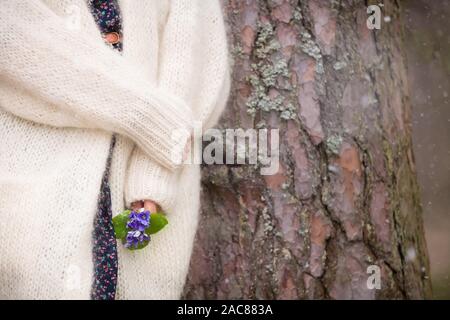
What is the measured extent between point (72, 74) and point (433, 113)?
2245 millimetres

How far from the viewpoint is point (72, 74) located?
5.24 ft

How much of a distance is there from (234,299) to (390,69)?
0.93 m

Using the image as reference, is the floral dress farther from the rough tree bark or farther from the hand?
the rough tree bark

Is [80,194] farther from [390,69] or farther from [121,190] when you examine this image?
[390,69]

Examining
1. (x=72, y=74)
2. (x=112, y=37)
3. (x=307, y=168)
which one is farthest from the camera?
(x=307, y=168)

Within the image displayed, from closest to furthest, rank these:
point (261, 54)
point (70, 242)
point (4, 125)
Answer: point (70, 242) < point (4, 125) < point (261, 54)

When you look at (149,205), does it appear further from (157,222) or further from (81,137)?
(81,137)

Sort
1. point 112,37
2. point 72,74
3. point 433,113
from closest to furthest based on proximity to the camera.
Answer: point 72,74
point 112,37
point 433,113

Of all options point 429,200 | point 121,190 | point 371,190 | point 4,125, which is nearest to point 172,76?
point 121,190

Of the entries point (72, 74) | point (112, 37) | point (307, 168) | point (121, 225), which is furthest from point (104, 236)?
point (307, 168)

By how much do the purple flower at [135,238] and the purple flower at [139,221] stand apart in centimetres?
1

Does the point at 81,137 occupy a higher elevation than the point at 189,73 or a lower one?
lower

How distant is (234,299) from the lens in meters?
2.11

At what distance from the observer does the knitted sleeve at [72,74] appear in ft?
5.21
